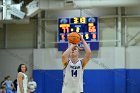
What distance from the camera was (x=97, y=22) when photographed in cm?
1426

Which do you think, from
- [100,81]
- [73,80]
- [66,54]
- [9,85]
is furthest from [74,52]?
[9,85]

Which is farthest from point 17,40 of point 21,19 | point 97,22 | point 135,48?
point 135,48

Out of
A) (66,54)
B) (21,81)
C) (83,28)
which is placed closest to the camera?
(66,54)

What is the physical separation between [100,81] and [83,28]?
2323mm

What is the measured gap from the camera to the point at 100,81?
47.8 feet

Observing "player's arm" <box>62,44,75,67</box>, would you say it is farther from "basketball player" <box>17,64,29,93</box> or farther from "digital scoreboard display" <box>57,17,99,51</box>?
"digital scoreboard display" <box>57,17,99,51</box>

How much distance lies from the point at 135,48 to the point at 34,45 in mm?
4549

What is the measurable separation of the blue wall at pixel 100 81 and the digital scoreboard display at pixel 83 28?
48.3 inches

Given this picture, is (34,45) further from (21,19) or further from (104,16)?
(104,16)

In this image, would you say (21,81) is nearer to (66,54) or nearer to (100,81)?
(66,54)

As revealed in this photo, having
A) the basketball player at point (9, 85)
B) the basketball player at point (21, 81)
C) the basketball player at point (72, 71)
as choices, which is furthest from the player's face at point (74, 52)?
the basketball player at point (9, 85)

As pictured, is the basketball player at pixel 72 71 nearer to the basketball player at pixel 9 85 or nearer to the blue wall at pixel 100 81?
the blue wall at pixel 100 81

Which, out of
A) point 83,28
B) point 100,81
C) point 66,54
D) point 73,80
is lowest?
point 100,81

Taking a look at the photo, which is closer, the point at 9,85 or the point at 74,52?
the point at 74,52
